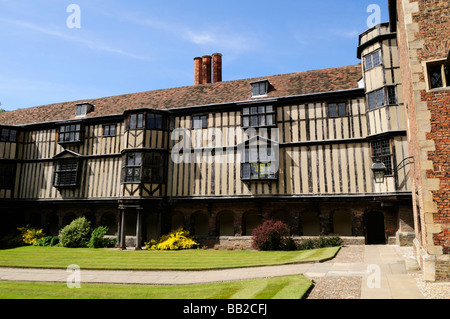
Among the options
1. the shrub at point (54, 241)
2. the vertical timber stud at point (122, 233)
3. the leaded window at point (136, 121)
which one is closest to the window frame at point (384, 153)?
the leaded window at point (136, 121)

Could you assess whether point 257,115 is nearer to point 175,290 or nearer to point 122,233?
point 122,233

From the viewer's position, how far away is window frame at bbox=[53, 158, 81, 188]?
2178cm

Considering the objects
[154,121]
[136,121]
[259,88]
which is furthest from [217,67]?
[136,121]

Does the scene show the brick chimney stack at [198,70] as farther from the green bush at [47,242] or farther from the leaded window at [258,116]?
the green bush at [47,242]

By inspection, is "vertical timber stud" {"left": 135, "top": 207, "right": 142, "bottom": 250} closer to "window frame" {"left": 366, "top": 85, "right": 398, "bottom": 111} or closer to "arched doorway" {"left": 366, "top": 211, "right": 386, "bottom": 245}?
"arched doorway" {"left": 366, "top": 211, "right": 386, "bottom": 245}

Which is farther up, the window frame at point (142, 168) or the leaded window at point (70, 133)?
the leaded window at point (70, 133)

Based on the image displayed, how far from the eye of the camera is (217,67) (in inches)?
1003

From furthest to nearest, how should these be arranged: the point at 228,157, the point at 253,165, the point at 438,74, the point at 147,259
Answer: the point at 228,157, the point at 253,165, the point at 147,259, the point at 438,74

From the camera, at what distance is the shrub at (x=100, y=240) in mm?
19664

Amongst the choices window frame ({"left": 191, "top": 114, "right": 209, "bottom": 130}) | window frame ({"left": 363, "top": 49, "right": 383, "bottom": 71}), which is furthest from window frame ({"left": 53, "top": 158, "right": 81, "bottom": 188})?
window frame ({"left": 363, "top": 49, "right": 383, "bottom": 71})

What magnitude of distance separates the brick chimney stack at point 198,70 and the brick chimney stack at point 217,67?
3.79 feet

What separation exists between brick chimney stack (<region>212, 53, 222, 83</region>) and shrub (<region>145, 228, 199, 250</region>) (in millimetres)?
12501

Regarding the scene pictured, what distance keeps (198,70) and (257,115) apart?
9306 mm
